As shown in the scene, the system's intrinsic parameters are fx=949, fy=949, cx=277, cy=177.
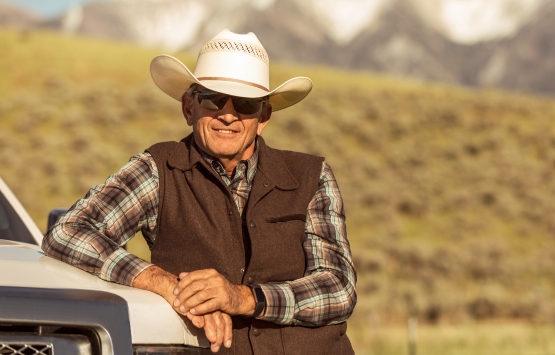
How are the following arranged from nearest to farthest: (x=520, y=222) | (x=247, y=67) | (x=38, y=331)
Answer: (x=38, y=331)
(x=247, y=67)
(x=520, y=222)

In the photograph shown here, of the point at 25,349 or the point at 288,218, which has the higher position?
the point at 288,218

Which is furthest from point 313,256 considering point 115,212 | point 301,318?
point 115,212

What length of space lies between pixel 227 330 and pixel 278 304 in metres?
0.29

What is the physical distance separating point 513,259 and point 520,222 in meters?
3.59

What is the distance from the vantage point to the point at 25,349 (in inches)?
107

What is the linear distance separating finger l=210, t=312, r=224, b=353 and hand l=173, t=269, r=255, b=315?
24mm

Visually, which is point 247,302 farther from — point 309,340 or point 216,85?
point 216,85

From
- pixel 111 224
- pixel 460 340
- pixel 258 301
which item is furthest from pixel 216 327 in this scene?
pixel 460 340

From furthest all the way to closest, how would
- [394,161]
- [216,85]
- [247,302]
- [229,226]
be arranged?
[394,161], [216,85], [229,226], [247,302]

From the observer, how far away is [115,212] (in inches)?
143

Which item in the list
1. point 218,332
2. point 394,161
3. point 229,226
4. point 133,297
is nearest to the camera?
point 133,297

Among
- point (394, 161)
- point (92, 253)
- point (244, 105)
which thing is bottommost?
point (92, 253)

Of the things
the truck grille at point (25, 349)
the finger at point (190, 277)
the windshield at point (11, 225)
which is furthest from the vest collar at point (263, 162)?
the truck grille at point (25, 349)

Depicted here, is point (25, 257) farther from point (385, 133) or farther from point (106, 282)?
point (385, 133)
